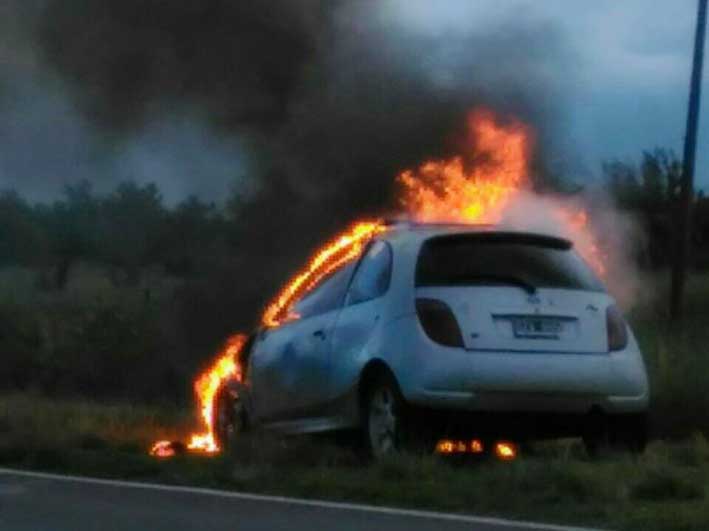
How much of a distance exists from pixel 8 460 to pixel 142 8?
604cm

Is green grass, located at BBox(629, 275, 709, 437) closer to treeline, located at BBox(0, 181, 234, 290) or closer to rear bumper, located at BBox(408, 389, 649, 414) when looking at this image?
rear bumper, located at BBox(408, 389, 649, 414)

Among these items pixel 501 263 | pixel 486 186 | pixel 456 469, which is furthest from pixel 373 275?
pixel 486 186

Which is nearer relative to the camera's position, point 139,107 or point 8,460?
point 8,460

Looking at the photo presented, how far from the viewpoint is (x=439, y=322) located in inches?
475

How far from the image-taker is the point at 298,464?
12.4 meters

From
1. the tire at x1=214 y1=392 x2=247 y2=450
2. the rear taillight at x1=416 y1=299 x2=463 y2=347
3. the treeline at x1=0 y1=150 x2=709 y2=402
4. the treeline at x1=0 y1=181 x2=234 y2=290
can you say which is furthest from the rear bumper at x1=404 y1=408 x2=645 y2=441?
the treeline at x1=0 y1=181 x2=234 y2=290

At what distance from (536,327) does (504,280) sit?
45cm

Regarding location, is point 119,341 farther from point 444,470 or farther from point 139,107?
point 444,470

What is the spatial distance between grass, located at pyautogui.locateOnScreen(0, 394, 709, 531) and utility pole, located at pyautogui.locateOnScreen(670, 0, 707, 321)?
42.2 feet

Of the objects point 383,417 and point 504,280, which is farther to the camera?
point 504,280

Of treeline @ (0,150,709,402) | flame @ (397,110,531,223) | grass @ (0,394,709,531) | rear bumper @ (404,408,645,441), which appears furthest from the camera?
treeline @ (0,150,709,402)

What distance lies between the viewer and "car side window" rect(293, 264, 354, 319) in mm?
13211

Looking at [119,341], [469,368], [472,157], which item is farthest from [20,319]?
[469,368]

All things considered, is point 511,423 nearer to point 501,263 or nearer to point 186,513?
point 501,263
